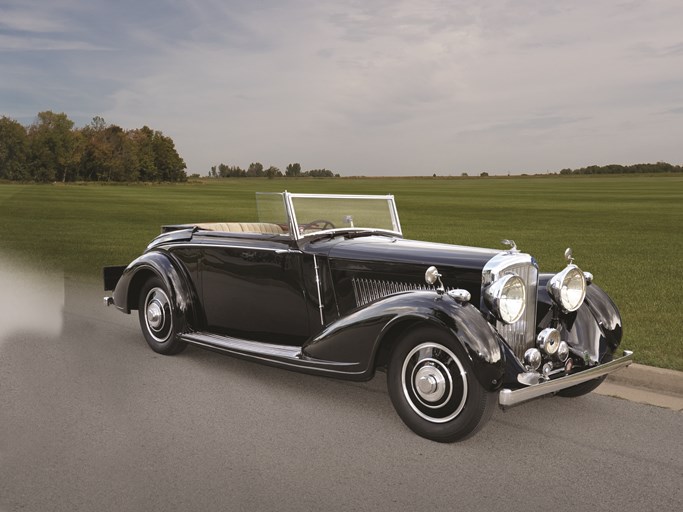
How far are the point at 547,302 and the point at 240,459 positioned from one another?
2493 mm

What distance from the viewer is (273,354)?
4.85 metres

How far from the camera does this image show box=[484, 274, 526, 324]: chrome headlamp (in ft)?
13.3

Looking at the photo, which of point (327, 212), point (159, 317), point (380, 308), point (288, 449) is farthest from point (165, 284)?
point (288, 449)

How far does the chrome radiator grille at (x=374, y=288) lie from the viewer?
4590 millimetres

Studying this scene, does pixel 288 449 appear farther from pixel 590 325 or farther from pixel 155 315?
pixel 155 315

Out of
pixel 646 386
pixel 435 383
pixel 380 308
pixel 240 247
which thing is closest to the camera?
pixel 435 383

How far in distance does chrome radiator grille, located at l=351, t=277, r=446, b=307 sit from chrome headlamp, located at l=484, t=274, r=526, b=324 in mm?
576

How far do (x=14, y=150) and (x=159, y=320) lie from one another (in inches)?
4698

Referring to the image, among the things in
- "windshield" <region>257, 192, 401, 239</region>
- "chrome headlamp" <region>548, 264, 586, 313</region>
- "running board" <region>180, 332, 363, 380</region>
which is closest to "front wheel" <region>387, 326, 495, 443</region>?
"running board" <region>180, 332, 363, 380</region>

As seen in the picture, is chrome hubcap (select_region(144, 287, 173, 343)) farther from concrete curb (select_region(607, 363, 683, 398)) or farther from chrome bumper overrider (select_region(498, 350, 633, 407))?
concrete curb (select_region(607, 363, 683, 398))

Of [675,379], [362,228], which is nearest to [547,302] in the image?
[675,379]

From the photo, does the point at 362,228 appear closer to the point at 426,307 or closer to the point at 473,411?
the point at 426,307

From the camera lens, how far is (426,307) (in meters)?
3.94

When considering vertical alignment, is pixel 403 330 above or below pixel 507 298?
below
